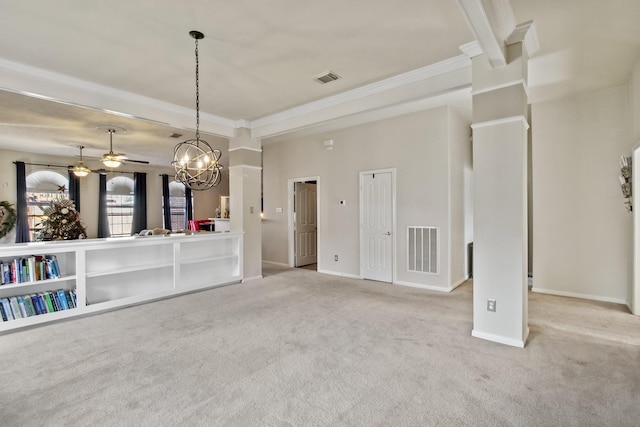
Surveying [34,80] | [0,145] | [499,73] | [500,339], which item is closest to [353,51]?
[499,73]

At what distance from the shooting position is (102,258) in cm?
423

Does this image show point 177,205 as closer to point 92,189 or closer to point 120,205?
point 120,205

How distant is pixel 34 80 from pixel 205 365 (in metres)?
3.72

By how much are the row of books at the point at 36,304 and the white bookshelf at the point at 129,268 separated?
0.19 ft

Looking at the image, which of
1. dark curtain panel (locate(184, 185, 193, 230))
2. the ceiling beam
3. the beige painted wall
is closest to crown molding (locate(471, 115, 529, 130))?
the ceiling beam

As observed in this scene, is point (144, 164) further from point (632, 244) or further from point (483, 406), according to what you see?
point (632, 244)

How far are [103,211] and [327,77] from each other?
337 inches

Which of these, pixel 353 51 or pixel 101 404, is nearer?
pixel 101 404

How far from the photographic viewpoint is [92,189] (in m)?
9.20

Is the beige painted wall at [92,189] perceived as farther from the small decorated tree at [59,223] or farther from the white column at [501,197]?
the white column at [501,197]

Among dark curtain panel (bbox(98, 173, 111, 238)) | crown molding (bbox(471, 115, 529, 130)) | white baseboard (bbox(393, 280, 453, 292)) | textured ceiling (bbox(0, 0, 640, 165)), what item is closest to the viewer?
textured ceiling (bbox(0, 0, 640, 165))

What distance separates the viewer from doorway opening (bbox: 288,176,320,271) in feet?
23.5

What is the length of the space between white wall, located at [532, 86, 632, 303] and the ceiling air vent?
318cm

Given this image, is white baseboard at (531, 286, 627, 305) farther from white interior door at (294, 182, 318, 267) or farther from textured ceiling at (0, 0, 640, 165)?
white interior door at (294, 182, 318, 267)
